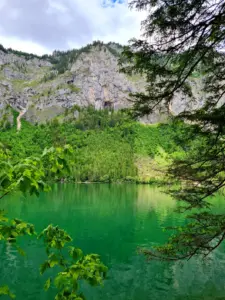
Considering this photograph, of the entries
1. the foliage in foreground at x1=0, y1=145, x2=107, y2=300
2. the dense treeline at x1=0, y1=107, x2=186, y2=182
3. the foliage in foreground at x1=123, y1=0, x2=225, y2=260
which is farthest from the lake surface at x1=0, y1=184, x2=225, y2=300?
the dense treeline at x1=0, y1=107, x2=186, y2=182

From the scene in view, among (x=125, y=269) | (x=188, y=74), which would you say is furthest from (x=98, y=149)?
(x=188, y=74)

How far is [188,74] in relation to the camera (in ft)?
22.0

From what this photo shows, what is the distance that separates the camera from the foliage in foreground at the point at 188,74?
6.12 meters

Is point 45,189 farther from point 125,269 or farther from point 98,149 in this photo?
point 98,149

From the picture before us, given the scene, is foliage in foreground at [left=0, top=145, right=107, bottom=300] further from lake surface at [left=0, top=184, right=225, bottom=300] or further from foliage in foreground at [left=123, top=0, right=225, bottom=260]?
lake surface at [left=0, top=184, right=225, bottom=300]

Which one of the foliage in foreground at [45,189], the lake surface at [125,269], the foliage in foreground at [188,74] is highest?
the foliage in foreground at [188,74]

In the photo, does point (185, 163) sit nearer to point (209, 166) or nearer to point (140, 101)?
point (209, 166)

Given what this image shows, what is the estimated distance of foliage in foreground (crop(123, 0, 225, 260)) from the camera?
6125mm

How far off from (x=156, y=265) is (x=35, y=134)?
7092 inches

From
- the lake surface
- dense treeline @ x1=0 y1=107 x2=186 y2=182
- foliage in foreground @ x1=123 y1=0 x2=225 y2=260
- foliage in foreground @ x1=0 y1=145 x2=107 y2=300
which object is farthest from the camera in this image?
dense treeline @ x1=0 y1=107 x2=186 y2=182

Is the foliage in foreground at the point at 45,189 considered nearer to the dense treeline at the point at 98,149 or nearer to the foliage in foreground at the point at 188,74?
the foliage in foreground at the point at 188,74

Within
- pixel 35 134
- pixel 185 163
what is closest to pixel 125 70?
pixel 185 163

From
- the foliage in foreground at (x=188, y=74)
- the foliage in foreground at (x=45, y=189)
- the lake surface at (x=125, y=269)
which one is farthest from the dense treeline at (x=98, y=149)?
the foliage in foreground at (x=45, y=189)

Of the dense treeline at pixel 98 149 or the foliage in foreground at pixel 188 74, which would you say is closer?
the foliage in foreground at pixel 188 74
